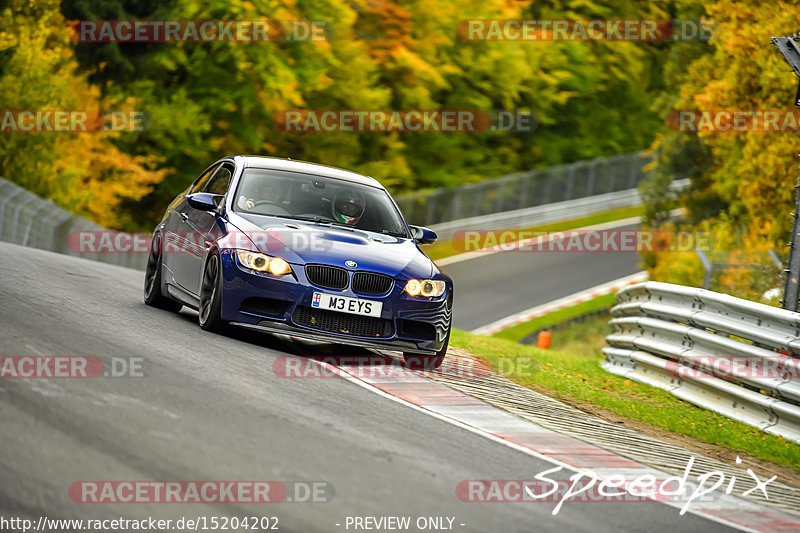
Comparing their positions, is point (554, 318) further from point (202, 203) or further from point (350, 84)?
point (202, 203)

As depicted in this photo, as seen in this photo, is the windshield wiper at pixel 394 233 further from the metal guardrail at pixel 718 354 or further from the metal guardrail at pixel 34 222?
the metal guardrail at pixel 34 222

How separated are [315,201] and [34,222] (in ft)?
42.2

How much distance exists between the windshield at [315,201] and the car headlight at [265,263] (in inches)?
41.7

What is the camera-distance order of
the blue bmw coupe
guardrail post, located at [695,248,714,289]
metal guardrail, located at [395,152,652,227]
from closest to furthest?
the blue bmw coupe, guardrail post, located at [695,248,714,289], metal guardrail, located at [395,152,652,227]

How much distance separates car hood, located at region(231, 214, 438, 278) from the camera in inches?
375

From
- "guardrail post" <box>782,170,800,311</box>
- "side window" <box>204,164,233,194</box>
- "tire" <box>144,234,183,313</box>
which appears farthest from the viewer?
"tire" <box>144,234,183,313</box>

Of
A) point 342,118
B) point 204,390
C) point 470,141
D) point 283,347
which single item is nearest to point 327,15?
point 342,118

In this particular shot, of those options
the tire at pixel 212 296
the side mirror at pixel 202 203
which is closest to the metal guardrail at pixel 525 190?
the side mirror at pixel 202 203

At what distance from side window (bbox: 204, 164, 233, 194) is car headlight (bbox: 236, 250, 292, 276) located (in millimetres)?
1764

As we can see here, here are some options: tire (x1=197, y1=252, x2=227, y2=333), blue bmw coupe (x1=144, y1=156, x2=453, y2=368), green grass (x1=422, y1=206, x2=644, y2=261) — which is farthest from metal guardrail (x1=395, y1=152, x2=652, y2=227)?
tire (x1=197, y1=252, x2=227, y2=333)

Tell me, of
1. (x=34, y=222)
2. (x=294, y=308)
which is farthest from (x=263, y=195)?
(x=34, y=222)

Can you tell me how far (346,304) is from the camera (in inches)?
370

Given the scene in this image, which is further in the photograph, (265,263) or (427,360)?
(427,360)

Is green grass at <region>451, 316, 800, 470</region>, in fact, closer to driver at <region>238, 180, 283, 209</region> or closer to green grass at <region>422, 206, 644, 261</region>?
driver at <region>238, 180, 283, 209</region>
